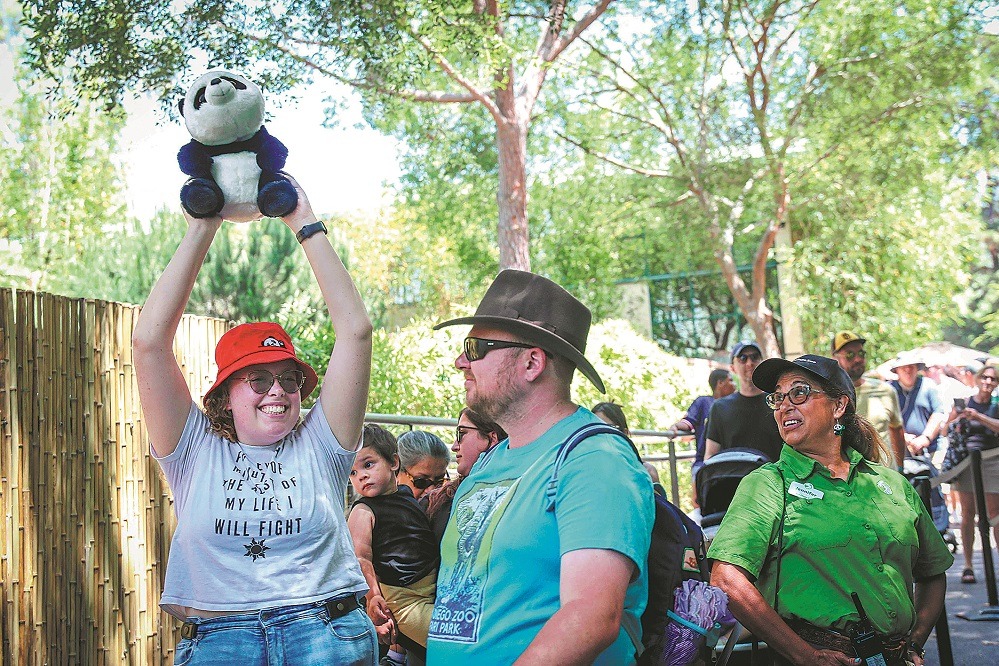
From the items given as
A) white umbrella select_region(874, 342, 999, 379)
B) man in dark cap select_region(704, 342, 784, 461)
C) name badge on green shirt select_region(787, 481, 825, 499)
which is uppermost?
white umbrella select_region(874, 342, 999, 379)

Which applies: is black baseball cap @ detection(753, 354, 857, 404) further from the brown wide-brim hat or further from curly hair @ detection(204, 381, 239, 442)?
curly hair @ detection(204, 381, 239, 442)

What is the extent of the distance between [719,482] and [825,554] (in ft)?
5.36

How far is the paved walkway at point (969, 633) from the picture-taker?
6.34 meters

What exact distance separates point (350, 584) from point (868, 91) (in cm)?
1935

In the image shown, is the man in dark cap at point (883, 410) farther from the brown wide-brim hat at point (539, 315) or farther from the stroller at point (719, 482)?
the brown wide-brim hat at point (539, 315)

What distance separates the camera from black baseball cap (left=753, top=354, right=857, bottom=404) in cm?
395

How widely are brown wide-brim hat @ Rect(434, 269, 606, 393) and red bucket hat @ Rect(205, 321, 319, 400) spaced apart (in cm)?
73

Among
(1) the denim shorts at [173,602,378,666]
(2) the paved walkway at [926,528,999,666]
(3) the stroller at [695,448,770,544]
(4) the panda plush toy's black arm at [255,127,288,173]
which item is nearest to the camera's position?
(1) the denim shorts at [173,602,378,666]

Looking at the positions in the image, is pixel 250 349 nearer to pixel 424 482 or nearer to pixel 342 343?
pixel 342 343

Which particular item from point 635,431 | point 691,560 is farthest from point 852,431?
point 635,431

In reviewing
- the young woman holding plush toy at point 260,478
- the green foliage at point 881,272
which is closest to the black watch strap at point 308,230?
the young woman holding plush toy at point 260,478

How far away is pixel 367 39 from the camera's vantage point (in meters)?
12.2

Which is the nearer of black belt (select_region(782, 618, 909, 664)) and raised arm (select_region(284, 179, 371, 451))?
raised arm (select_region(284, 179, 371, 451))

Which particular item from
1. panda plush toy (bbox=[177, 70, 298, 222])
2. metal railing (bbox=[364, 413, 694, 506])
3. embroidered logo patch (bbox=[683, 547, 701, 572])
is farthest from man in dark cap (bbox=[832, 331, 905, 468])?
Result: panda plush toy (bbox=[177, 70, 298, 222])
